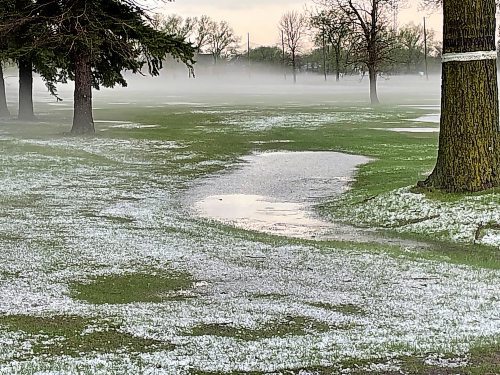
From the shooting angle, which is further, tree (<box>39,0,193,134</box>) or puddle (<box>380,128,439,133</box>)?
puddle (<box>380,128,439,133</box>)

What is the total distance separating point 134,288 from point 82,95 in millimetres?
20983

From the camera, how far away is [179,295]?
6.57 meters

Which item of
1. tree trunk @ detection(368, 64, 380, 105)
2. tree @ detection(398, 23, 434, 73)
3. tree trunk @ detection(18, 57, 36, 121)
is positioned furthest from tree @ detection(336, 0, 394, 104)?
tree @ detection(398, 23, 434, 73)

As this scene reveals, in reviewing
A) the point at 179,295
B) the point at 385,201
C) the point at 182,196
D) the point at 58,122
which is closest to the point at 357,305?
the point at 179,295

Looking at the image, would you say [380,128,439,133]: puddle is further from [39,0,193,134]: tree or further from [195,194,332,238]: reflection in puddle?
[195,194,332,238]: reflection in puddle

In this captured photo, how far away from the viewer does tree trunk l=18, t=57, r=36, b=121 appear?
3297cm

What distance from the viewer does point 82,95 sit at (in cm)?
2662

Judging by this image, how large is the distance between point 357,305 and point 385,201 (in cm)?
575

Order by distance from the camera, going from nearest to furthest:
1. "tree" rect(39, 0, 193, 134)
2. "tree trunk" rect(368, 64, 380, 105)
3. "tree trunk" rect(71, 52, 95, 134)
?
"tree" rect(39, 0, 193, 134) < "tree trunk" rect(71, 52, 95, 134) < "tree trunk" rect(368, 64, 380, 105)

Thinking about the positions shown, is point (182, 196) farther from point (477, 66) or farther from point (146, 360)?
point (146, 360)

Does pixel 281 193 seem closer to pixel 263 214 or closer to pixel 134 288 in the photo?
pixel 263 214

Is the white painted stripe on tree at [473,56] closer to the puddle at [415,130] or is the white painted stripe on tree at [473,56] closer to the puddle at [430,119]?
the puddle at [415,130]

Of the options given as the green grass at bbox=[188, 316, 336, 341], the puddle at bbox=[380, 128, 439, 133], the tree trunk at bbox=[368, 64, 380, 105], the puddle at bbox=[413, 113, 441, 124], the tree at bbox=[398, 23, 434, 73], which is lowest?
the green grass at bbox=[188, 316, 336, 341]

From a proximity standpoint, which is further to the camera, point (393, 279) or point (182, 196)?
point (182, 196)
